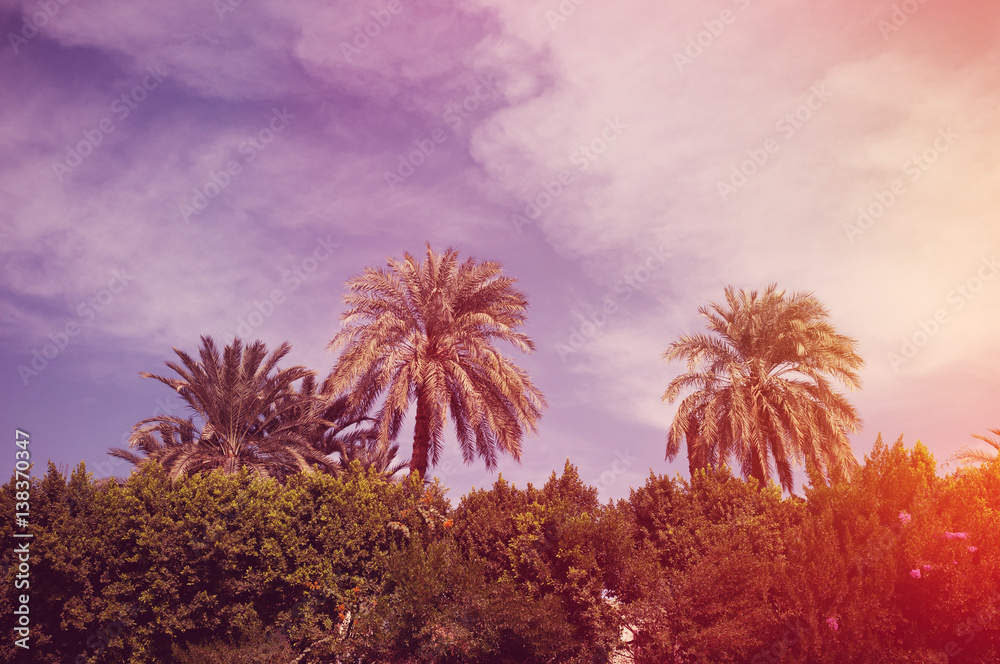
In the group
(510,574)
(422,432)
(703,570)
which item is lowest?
(703,570)

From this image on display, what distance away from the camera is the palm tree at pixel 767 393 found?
22.3m

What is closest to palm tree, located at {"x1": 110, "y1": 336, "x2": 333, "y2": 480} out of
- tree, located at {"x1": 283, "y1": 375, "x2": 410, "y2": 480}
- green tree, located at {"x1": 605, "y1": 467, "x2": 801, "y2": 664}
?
tree, located at {"x1": 283, "y1": 375, "x2": 410, "y2": 480}

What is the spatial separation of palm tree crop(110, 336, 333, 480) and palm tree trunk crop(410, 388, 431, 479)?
11.6ft

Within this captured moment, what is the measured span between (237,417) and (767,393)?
18.2 meters

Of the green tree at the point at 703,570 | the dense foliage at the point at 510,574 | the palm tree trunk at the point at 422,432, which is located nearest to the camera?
the dense foliage at the point at 510,574

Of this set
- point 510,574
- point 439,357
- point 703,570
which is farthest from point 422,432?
point 703,570

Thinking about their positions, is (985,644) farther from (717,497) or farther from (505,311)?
(505,311)

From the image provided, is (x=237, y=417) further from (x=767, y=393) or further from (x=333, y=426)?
(x=767, y=393)

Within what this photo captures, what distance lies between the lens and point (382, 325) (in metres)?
21.0

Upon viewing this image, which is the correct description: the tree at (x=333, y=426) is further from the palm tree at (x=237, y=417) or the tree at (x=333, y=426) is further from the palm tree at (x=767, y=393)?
the palm tree at (x=767, y=393)

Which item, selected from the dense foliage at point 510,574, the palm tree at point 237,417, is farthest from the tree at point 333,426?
the dense foliage at point 510,574

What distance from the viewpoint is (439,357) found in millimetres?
21656

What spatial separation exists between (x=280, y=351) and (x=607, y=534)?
49.1 feet

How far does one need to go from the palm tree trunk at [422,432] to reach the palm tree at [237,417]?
3.53 m
